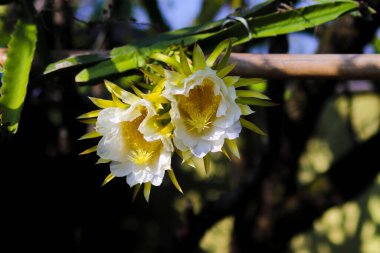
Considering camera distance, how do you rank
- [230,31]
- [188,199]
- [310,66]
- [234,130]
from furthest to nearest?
[188,199]
[230,31]
[310,66]
[234,130]

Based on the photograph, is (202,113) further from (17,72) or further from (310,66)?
(17,72)

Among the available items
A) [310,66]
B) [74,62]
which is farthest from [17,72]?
[310,66]

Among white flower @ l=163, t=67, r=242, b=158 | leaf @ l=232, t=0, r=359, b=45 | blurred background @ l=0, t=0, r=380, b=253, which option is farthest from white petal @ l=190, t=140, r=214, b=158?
blurred background @ l=0, t=0, r=380, b=253

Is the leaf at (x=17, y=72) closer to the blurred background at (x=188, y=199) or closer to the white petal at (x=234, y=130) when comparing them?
the white petal at (x=234, y=130)

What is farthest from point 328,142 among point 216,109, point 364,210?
point 216,109

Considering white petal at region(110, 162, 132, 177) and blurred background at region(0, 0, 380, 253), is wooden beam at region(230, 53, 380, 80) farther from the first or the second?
blurred background at region(0, 0, 380, 253)

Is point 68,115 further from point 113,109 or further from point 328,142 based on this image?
point 328,142

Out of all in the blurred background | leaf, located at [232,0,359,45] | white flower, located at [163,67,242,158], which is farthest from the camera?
the blurred background
